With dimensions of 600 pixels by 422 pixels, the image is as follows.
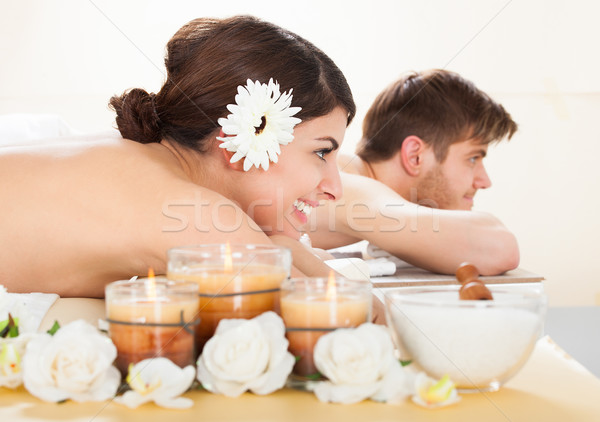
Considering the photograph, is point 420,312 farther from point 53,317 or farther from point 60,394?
point 53,317

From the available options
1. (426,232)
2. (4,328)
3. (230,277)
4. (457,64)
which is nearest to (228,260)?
(230,277)

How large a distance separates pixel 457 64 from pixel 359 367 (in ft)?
10.8

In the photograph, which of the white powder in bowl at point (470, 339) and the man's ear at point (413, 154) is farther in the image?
the man's ear at point (413, 154)

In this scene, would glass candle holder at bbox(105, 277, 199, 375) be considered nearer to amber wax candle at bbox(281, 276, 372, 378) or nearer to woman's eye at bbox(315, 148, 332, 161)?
amber wax candle at bbox(281, 276, 372, 378)

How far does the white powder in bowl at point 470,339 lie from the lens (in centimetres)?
63

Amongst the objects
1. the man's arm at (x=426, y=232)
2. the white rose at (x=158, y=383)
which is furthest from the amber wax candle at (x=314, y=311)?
the man's arm at (x=426, y=232)

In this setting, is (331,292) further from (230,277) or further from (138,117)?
(138,117)

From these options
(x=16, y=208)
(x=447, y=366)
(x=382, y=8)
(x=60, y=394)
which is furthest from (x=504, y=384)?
(x=382, y=8)

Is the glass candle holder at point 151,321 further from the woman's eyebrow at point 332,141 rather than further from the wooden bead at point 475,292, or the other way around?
the woman's eyebrow at point 332,141

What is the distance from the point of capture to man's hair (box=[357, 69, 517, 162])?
246 centimetres

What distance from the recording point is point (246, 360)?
605 millimetres

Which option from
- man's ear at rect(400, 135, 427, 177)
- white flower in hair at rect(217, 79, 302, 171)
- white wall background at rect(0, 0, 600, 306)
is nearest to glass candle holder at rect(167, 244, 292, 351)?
white flower in hair at rect(217, 79, 302, 171)

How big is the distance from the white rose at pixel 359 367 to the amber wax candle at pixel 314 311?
0.09ft

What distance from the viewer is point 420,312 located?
0.65 meters
